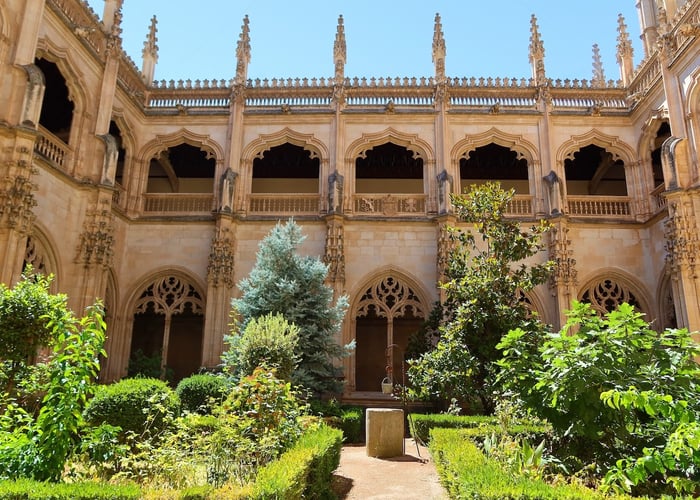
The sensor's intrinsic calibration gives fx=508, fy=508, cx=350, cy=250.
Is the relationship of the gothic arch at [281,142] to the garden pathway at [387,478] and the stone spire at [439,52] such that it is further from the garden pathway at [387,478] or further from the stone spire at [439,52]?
the garden pathway at [387,478]

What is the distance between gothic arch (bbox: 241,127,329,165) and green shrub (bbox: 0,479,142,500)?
15.3 m

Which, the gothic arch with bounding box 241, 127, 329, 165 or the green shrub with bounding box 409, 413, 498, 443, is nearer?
the green shrub with bounding box 409, 413, 498, 443

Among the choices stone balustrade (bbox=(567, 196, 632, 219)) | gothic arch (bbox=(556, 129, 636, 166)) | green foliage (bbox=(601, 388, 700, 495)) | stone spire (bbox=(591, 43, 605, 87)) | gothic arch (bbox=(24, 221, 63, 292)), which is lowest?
green foliage (bbox=(601, 388, 700, 495))

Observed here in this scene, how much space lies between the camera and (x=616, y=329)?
17.7 feet

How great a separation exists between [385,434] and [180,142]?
13.6 metres

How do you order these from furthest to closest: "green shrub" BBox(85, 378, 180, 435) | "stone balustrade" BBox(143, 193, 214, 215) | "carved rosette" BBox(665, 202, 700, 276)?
1. "stone balustrade" BBox(143, 193, 214, 215)
2. "carved rosette" BBox(665, 202, 700, 276)
3. "green shrub" BBox(85, 378, 180, 435)

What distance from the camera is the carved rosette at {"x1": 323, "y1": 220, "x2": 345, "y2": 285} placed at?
55.2 feet

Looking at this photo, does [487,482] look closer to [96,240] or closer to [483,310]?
[483,310]

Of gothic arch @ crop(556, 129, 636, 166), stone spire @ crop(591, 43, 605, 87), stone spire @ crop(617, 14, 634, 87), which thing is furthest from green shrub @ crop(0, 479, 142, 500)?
stone spire @ crop(591, 43, 605, 87)

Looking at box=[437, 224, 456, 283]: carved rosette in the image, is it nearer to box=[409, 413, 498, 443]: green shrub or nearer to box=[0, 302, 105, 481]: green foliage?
box=[409, 413, 498, 443]: green shrub

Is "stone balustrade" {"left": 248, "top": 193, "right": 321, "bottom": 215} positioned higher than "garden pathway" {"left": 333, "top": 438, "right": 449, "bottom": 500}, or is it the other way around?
"stone balustrade" {"left": 248, "top": 193, "right": 321, "bottom": 215}

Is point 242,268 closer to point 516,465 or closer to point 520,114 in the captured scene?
point 520,114

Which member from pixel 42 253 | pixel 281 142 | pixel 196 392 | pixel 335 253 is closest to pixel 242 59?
pixel 281 142

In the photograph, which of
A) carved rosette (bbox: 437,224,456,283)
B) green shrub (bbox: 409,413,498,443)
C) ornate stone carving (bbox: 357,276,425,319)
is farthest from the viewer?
ornate stone carving (bbox: 357,276,425,319)
